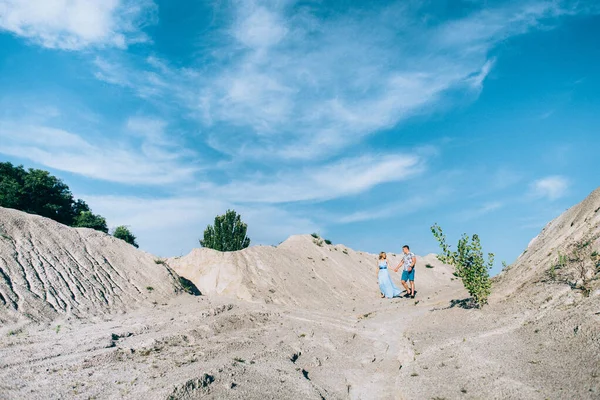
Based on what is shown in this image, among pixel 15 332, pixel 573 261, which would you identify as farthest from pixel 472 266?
pixel 15 332

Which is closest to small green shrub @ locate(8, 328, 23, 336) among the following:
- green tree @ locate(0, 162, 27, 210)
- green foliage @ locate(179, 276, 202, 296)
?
green foliage @ locate(179, 276, 202, 296)

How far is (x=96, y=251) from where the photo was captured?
19500mm

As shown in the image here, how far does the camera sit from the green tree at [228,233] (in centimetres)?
3722

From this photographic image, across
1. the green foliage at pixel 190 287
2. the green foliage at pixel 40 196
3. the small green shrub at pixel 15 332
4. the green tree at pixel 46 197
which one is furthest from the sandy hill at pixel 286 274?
the green tree at pixel 46 197

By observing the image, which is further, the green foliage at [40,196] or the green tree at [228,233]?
the green tree at [228,233]

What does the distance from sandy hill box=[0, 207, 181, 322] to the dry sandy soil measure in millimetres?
71

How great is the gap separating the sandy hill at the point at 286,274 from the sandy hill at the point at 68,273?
9.94 ft

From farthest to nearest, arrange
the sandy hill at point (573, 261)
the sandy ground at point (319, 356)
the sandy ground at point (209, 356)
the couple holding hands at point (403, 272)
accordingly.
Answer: the couple holding hands at point (403, 272) < the sandy hill at point (573, 261) < the sandy ground at point (209, 356) < the sandy ground at point (319, 356)

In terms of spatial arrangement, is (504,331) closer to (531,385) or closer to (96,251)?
(531,385)

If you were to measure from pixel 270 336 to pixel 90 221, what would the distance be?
1112 inches

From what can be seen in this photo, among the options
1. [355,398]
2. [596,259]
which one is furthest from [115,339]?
[596,259]

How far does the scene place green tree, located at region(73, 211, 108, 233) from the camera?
108 feet

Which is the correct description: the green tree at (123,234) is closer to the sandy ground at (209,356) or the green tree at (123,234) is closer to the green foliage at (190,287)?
the green foliage at (190,287)

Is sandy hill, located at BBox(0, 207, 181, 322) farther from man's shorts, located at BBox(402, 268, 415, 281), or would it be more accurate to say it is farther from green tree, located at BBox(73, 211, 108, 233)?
green tree, located at BBox(73, 211, 108, 233)
